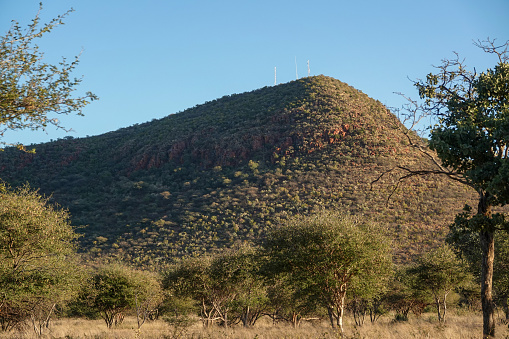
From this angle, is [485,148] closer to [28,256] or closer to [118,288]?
[28,256]

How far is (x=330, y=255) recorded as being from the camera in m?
18.8

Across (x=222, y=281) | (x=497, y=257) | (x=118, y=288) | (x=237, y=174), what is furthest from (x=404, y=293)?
(x=237, y=174)

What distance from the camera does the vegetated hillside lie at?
5947 cm

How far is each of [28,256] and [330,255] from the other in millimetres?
15271

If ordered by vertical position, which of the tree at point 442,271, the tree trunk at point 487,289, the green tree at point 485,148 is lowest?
the tree at point 442,271

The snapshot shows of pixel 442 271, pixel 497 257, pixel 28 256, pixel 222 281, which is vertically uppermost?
pixel 28 256

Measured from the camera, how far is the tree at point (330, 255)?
18.8 meters

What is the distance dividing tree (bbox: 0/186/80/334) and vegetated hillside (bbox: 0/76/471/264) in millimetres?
32276

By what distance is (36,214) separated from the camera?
20016 mm

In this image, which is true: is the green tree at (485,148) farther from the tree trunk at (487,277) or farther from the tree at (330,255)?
the tree at (330,255)

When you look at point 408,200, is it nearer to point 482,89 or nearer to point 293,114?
point 293,114

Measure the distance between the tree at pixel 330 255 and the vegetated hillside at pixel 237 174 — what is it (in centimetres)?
2652

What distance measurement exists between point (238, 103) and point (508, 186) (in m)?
105

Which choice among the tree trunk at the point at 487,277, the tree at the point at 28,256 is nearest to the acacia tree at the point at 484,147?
the tree trunk at the point at 487,277
